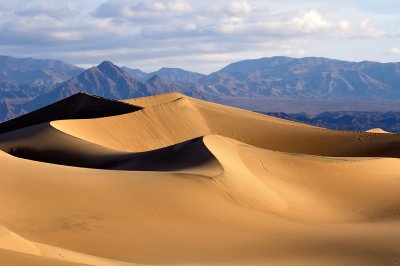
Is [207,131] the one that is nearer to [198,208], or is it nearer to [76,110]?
[76,110]

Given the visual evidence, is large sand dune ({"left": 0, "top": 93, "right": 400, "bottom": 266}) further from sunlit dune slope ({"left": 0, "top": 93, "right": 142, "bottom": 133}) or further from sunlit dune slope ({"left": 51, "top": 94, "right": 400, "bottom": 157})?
sunlit dune slope ({"left": 0, "top": 93, "right": 142, "bottom": 133})

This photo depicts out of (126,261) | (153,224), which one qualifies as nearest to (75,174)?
(153,224)

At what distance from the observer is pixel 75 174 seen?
16422 millimetres

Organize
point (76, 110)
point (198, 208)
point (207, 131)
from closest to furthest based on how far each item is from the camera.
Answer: point (198, 208), point (207, 131), point (76, 110)

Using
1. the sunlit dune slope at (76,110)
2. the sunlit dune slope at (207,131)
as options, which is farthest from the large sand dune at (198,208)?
the sunlit dune slope at (76,110)

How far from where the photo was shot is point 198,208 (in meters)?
15.2

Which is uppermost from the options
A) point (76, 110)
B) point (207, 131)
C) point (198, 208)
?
point (76, 110)

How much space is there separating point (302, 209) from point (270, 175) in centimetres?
333

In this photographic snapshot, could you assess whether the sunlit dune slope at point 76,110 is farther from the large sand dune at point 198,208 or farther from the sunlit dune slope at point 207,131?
the large sand dune at point 198,208

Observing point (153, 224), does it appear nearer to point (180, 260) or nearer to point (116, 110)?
point (180, 260)

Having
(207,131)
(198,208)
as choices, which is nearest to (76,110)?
(207,131)

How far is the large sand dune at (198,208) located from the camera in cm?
1173

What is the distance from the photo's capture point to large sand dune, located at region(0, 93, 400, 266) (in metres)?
11.7

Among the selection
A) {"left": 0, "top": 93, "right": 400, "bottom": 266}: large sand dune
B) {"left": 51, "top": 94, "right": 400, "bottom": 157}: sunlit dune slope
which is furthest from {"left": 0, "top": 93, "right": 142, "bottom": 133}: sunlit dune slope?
{"left": 0, "top": 93, "right": 400, "bottom": 266}: large sand dune
